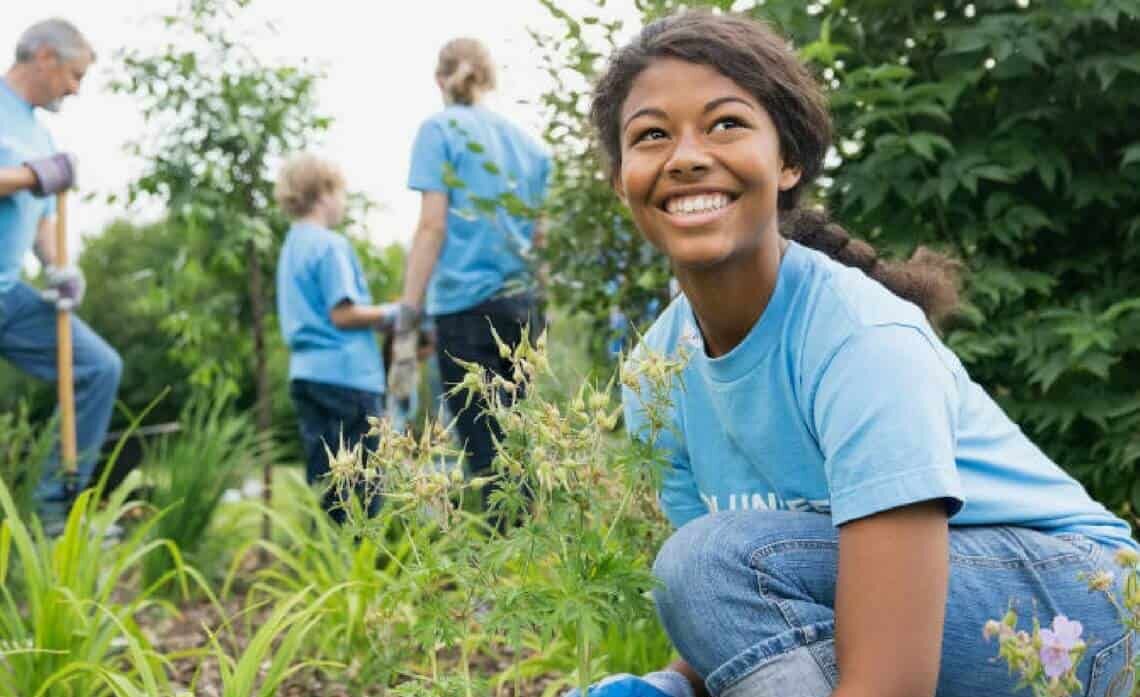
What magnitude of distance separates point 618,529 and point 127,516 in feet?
12.1

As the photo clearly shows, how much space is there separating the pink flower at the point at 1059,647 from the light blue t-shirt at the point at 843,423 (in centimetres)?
25

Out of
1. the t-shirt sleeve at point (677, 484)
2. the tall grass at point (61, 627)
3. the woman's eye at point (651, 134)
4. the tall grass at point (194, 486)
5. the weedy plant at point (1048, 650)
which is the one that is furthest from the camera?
the tall grass at point (194, 486)

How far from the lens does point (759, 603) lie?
5.92 feet

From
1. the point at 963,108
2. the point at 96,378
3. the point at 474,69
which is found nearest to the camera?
the point at 963,108

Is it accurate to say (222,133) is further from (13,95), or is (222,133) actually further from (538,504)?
(538,504)

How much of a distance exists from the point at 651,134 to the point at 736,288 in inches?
9.1

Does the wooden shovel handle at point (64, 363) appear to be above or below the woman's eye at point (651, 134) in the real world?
below

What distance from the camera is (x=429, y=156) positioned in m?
4.46

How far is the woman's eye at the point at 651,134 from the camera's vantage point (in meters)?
1.92

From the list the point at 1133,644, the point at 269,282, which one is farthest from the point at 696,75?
the point at 269,282

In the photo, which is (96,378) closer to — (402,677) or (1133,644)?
(402,677)

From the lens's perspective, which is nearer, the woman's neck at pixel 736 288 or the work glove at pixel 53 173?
the woman's neck at pixel 736 288

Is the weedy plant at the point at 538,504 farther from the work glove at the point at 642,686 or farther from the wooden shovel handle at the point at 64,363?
the wooden shovel handle at the point at 64,363

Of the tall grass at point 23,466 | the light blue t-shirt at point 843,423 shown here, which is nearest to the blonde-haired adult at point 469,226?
the tall grass at point 23,466
